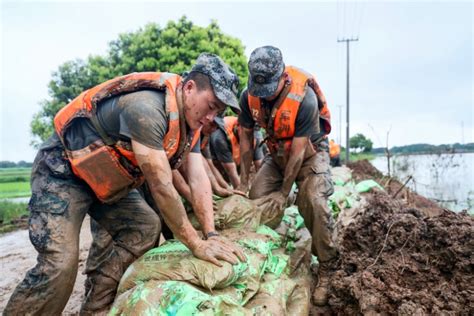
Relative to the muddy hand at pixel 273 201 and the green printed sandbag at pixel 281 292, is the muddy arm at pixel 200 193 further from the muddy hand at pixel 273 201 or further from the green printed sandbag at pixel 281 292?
the muddy hand at pixel 273 201

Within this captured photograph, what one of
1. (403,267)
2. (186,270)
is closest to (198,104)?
(186,270)

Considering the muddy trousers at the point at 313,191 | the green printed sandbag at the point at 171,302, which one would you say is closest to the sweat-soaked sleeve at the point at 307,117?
the muddy trousers at the point at 313,191

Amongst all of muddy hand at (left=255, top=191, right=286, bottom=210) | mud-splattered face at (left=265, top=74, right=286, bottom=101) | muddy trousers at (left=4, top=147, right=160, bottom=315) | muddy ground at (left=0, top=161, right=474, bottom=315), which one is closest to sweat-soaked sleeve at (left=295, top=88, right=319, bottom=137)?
mud-splattered face at (left=265, top=74, right=286, bottom=101)

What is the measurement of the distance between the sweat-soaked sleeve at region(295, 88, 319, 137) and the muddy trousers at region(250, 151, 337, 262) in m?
0.38

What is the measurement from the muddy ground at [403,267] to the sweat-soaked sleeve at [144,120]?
5.55 feet

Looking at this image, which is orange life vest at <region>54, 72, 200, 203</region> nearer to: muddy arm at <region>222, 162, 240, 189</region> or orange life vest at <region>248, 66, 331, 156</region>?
orange life vest at <region>248, 66, 331, 156</region>

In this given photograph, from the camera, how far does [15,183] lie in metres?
16.6

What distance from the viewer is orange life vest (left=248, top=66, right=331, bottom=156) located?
3.41 metres

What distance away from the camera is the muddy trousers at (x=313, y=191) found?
3316 millimetres

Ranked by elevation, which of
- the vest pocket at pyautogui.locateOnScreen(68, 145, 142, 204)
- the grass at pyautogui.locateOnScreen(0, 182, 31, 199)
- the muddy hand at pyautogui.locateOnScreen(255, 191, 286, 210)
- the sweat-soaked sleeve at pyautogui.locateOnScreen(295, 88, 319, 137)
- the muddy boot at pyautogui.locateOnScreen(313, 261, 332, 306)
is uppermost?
the sweat-soaked sleeve at pyautogui.locateOnScreen(295, 88, 319, 137)

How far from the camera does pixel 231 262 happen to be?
2.30m

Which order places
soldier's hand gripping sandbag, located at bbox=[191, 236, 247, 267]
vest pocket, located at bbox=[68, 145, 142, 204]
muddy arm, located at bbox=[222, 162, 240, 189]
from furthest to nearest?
muddy arm, located at bbox=[222, 162, 240, 189] < vest pocket, located at bbox=[68, 145, 142, 204] < soldier's hand gripping sandbag, located at bbox=[191, 236, 247, 267]

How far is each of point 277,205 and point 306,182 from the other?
0.35 meters

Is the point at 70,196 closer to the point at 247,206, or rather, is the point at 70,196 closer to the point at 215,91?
the point at 215,91
